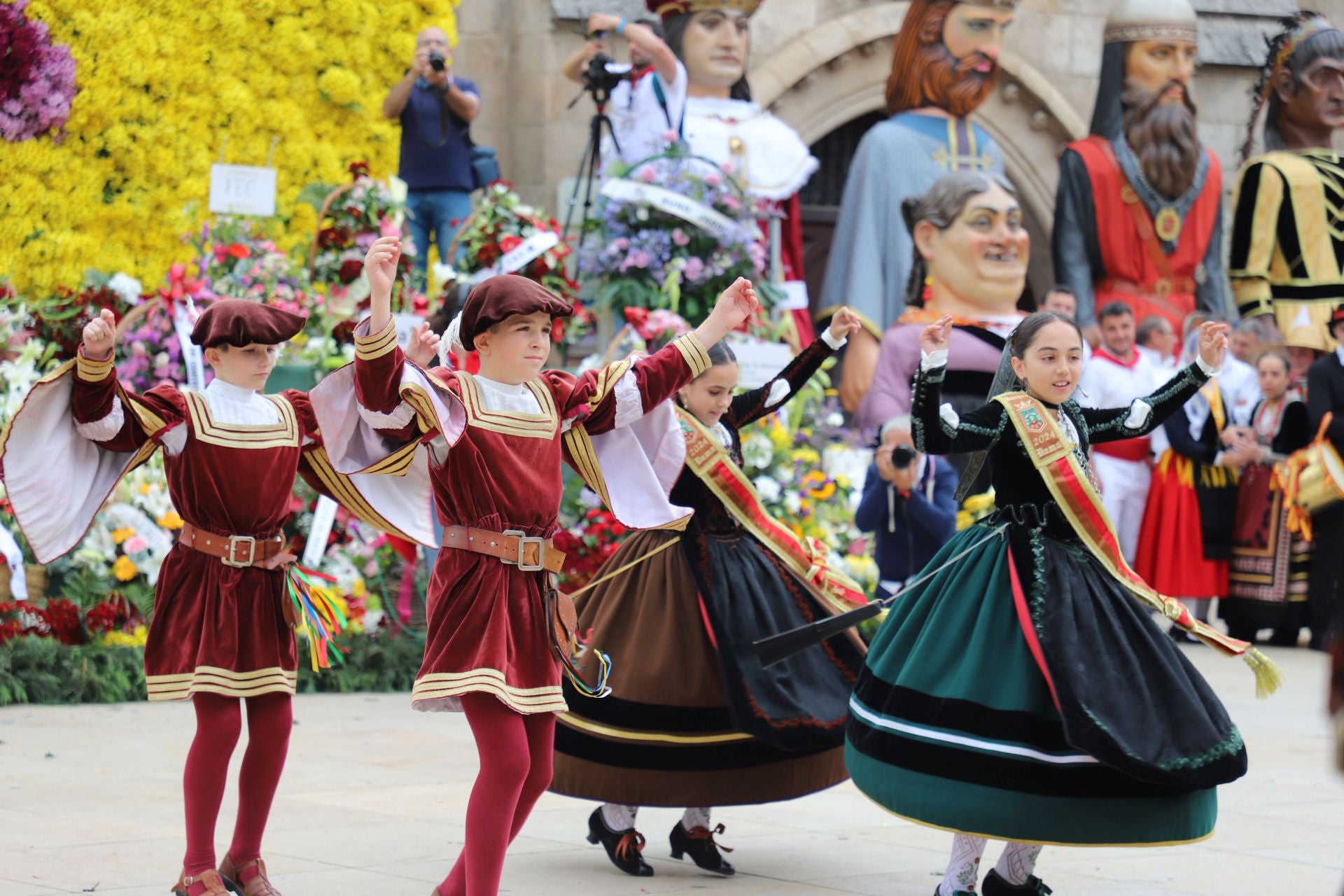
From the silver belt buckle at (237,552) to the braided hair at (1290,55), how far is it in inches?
364

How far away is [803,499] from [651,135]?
95.1 inches

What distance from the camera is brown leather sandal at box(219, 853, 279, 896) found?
4.33m

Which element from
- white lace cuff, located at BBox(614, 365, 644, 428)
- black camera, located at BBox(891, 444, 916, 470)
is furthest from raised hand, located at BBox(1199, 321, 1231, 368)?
black camera, located at BBox(891, 444, 916, 470)

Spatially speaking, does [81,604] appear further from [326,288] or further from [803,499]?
[803,499]

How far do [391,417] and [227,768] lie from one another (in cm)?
98

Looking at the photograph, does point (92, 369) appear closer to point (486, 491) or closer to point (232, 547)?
point (232, 547)

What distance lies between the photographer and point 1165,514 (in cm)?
1047

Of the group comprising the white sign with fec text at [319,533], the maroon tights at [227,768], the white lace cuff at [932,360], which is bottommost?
the maroon tights at [227,768]

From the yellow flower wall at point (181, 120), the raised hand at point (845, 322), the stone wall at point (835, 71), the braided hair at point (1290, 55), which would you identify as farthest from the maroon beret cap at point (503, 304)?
the braided hair at point (1290, 55)

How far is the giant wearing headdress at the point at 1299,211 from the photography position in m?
11.6

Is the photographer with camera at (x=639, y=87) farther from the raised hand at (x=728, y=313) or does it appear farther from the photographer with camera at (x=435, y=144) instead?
the raised hand at (x=728, y=313)

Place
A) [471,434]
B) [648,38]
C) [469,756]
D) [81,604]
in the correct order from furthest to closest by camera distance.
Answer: [648,38]
[81,604]
[469,756]
[471,434]

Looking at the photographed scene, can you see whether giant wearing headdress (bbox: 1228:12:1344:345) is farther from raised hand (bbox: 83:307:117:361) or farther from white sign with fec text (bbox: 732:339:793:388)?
raised hand (bbox: 83:307:117:361)

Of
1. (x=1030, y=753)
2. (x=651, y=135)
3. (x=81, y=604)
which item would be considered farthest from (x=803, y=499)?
(x=1030, y=753)
